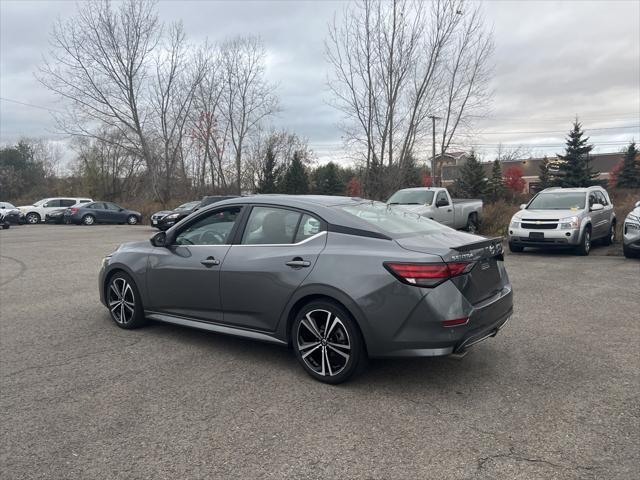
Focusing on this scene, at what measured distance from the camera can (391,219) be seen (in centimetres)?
469

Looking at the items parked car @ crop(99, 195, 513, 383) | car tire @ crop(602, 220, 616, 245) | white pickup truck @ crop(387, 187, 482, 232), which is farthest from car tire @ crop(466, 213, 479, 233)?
parked car @ crop(99, 195, 513, 383)

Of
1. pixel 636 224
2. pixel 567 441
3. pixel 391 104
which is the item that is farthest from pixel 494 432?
pixel 391 104

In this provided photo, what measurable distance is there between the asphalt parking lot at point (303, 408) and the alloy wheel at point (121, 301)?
193 mm

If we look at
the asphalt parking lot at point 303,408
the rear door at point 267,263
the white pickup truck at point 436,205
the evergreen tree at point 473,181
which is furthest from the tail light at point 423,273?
the evergreen tree at point 473,181

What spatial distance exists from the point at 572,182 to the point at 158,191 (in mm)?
31864

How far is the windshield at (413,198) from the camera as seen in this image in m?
15.6

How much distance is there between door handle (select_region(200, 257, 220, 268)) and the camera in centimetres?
487

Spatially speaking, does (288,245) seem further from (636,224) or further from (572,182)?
(572,182)

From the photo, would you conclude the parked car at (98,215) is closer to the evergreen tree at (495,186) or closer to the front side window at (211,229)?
the evergreen tree at (495,186)

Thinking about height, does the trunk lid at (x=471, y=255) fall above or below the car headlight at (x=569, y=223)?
above

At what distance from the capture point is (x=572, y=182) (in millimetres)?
39875

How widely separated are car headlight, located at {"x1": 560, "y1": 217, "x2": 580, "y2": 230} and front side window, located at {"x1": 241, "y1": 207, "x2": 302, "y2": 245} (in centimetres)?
993

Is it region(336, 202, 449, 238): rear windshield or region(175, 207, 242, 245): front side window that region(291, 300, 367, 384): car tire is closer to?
region(336, 202, 449, 238): rear windshield

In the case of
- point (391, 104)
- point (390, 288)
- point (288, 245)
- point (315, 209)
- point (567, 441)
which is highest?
point (391, 104)
